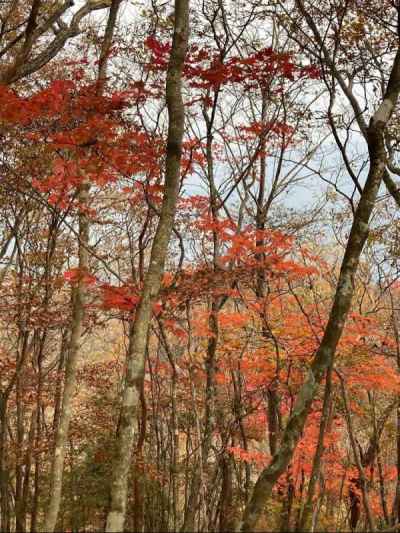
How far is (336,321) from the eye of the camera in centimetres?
398

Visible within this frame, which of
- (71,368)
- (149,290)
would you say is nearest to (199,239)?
(71,368)

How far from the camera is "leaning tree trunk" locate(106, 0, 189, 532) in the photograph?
372cm

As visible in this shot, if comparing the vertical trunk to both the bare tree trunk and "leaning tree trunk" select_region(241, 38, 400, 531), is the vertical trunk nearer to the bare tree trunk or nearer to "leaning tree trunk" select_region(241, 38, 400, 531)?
the bare tree trunk

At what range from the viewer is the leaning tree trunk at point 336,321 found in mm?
3593

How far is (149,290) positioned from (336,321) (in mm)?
1555

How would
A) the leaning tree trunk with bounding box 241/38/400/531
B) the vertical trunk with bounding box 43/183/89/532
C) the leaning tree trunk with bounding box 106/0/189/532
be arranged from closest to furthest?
the leaning tree trunk with bounding box 241/38/400/531
the leaning tree trunk with bounding box 106/0/189/532
the vertical trunk with bounding box 43/183/89/532

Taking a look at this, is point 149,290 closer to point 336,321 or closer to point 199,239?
point 336,321

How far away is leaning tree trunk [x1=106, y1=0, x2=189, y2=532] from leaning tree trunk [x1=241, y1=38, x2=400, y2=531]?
95cm

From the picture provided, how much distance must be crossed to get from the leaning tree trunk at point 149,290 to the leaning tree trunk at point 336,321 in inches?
37.5

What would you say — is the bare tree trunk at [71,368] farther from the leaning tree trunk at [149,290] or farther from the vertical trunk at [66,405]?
the leaning tree trunk at [149,290]

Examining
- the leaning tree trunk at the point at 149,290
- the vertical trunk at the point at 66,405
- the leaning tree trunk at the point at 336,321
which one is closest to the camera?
the leaning tree trunk at the point at 336,321

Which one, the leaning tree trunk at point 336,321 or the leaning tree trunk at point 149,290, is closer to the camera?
the leaning tree trunk at point 336,321

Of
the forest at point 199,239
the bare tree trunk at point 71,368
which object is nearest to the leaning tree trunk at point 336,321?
the forest at point 199,239

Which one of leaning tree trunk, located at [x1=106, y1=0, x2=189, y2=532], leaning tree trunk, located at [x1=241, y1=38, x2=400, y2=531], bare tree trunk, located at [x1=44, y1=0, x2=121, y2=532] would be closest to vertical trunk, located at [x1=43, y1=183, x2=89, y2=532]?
bare tree trunk, located at [x1=44, y1=0, x2=121, y2=532]
